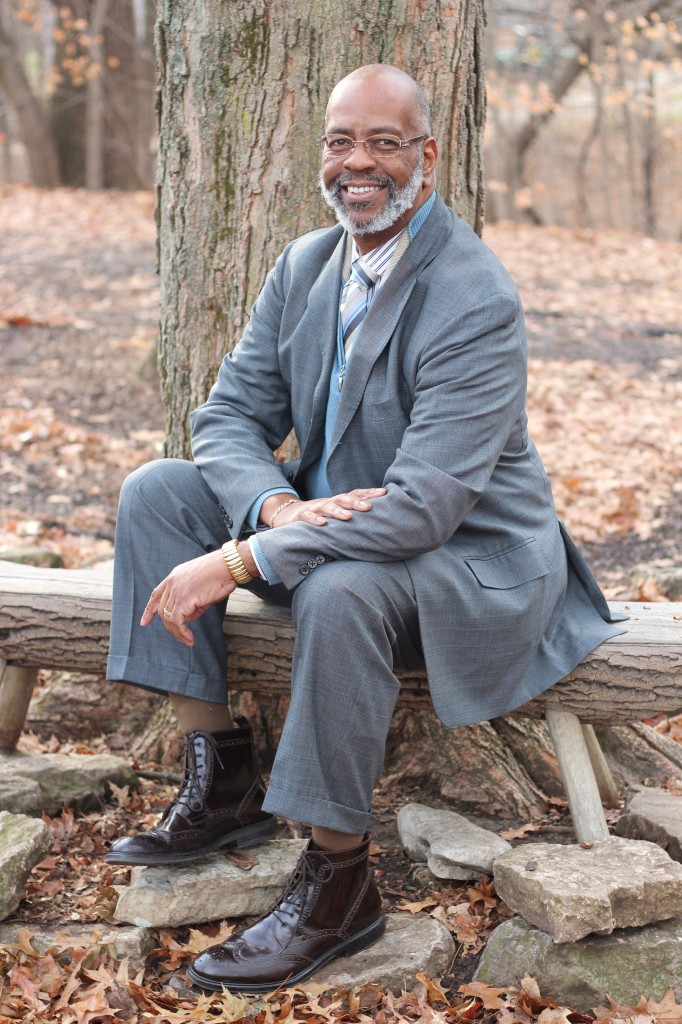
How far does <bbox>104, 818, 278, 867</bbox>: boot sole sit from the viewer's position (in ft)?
9.63

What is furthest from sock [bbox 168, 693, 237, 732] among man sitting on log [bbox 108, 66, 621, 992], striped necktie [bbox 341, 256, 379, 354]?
striped necktie [bbox 341, 256, 379, 354]

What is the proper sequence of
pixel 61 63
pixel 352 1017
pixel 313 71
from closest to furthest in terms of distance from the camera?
pixel 352 1017, pixel 313 71, pixel 61 63

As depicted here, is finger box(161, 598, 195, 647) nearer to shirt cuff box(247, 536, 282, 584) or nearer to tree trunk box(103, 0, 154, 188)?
shirt cuff box(247, 536, 282, 584)

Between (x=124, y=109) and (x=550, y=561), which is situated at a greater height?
(x=124, y=109)

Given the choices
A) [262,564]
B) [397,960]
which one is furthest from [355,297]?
[397,960]

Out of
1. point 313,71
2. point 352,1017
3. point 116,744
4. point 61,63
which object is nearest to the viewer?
point 352,1017

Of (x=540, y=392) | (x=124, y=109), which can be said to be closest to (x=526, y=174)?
(x=124, y=109)

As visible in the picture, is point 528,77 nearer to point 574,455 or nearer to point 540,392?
point 540,392

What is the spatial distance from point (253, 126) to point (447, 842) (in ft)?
7.84

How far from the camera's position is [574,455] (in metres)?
7.06

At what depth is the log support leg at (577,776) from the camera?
3.17 meters

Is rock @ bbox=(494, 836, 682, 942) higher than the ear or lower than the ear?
lower

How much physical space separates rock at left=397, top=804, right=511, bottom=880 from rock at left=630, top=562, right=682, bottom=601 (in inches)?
68.0

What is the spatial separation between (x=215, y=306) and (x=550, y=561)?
1.56 metres
